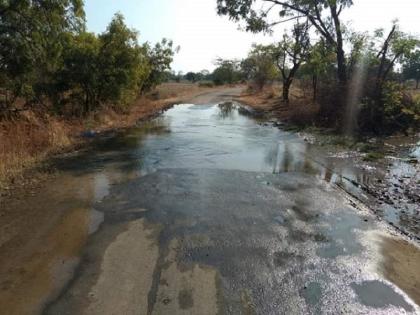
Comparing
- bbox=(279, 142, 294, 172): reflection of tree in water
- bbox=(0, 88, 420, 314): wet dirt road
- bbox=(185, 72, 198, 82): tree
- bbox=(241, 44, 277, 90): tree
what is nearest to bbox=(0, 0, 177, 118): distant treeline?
bbox=(0, 88, 420, 314): wet dirt road

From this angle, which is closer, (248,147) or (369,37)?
(248,147)

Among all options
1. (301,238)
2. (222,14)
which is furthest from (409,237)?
(222,14)

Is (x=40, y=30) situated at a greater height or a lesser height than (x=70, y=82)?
greater

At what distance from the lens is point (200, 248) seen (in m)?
4.96

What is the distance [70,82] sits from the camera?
1560 centimetres

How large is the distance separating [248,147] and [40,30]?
7.36m

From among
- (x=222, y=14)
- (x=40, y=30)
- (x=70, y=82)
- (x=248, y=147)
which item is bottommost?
(x=248, y=147)

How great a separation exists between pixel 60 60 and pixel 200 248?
12.0 meters

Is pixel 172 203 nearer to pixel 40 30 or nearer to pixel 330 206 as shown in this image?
pixel 330 206

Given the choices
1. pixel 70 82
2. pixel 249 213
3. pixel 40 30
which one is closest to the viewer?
pixel 249 213

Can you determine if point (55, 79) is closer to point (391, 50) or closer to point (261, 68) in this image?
point (391, 50)

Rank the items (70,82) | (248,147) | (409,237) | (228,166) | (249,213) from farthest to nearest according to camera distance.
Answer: (70,82) < (248,147) < (228,166) < (249,213) < (409,237)

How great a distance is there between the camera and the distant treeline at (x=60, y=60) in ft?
34.3

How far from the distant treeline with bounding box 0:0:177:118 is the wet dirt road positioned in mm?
4331
